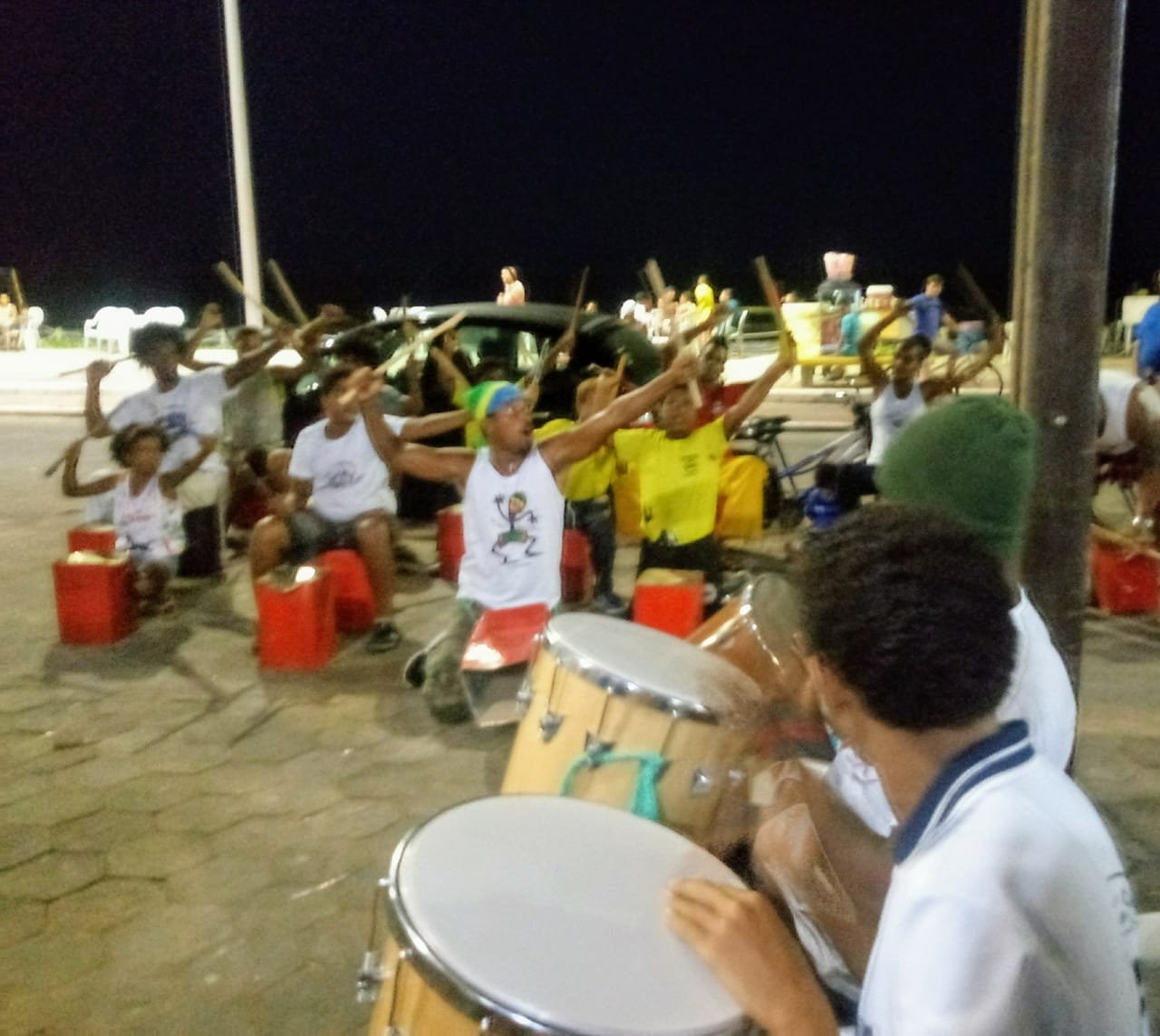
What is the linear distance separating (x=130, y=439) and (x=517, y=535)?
2.69 m

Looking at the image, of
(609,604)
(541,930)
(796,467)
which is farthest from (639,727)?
(796,467)

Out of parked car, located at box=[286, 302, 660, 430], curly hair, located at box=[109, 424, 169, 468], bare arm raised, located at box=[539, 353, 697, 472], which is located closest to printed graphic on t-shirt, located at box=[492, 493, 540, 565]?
bare arm raised, located at box=[539, 353, 697, 472]

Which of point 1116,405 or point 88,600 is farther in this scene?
point 1116,405

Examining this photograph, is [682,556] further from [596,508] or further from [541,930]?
[541,930]

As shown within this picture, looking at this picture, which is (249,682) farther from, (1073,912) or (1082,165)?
(1073,912)

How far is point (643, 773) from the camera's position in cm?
244

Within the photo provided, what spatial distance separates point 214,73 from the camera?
3425cm

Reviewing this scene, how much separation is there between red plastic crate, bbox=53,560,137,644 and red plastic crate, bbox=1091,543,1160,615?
4.92 m

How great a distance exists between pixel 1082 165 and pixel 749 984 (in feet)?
7.03

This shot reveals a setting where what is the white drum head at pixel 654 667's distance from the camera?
242 centimetres

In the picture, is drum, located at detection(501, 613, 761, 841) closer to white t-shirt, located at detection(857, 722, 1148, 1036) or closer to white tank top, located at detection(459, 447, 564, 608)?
white t-shirt, located at detection(857, 722, 1148, 1036)

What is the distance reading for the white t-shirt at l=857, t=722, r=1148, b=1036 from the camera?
1.21 meters

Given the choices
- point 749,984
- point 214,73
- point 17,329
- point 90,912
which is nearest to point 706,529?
point 90,912

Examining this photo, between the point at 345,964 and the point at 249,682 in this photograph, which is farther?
the point at 249,682
